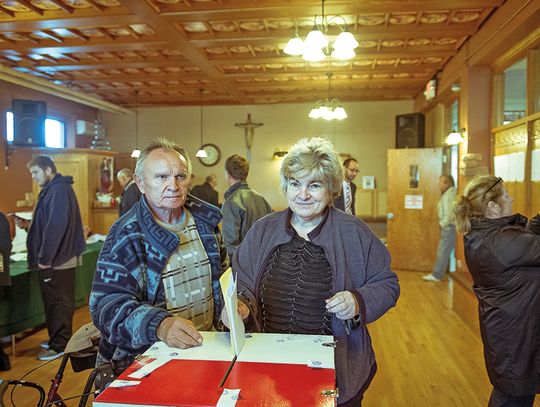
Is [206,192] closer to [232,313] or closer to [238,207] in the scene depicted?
[238,207]

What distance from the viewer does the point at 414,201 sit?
7.85m

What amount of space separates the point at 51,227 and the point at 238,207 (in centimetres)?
151

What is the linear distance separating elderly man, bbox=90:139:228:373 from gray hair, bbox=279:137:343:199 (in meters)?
0.40

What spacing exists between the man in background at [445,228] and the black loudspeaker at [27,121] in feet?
20.1

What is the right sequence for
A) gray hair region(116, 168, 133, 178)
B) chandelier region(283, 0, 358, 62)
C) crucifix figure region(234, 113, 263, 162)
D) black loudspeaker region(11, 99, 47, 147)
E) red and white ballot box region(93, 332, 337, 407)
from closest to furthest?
red and white ballot box region(93, 332, 337, 407) → chandelier region(283, 0, 358, 62) → gray hair region(116, 168, 133, 178) → black loudspeaker region(11, 99, 47, 147) → crucifix figure region(234, 113, 263, 162)

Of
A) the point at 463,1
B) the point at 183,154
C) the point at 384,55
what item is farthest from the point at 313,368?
the point at 384,55

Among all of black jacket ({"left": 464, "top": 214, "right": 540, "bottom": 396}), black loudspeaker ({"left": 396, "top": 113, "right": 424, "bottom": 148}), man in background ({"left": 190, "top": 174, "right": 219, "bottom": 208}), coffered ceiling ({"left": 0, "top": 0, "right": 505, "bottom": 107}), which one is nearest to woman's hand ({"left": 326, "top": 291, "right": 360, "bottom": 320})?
black jacket ({"left": 464, "top": 214, "right": 540, "bottom": 396})

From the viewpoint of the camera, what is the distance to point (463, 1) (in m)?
4.49

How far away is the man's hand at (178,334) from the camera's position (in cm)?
127

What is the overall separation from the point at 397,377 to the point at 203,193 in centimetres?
499

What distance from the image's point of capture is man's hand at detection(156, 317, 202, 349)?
127 centimetres

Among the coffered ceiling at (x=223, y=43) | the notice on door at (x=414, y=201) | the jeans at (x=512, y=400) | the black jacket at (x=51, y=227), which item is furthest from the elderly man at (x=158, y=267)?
the notice on door at (x=414, y=201)

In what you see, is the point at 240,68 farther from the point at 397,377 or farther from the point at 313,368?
the point at 313,368

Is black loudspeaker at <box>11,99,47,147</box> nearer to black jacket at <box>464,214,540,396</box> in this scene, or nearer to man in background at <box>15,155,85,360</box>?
man in background at <box>15,155,85,360</box>
